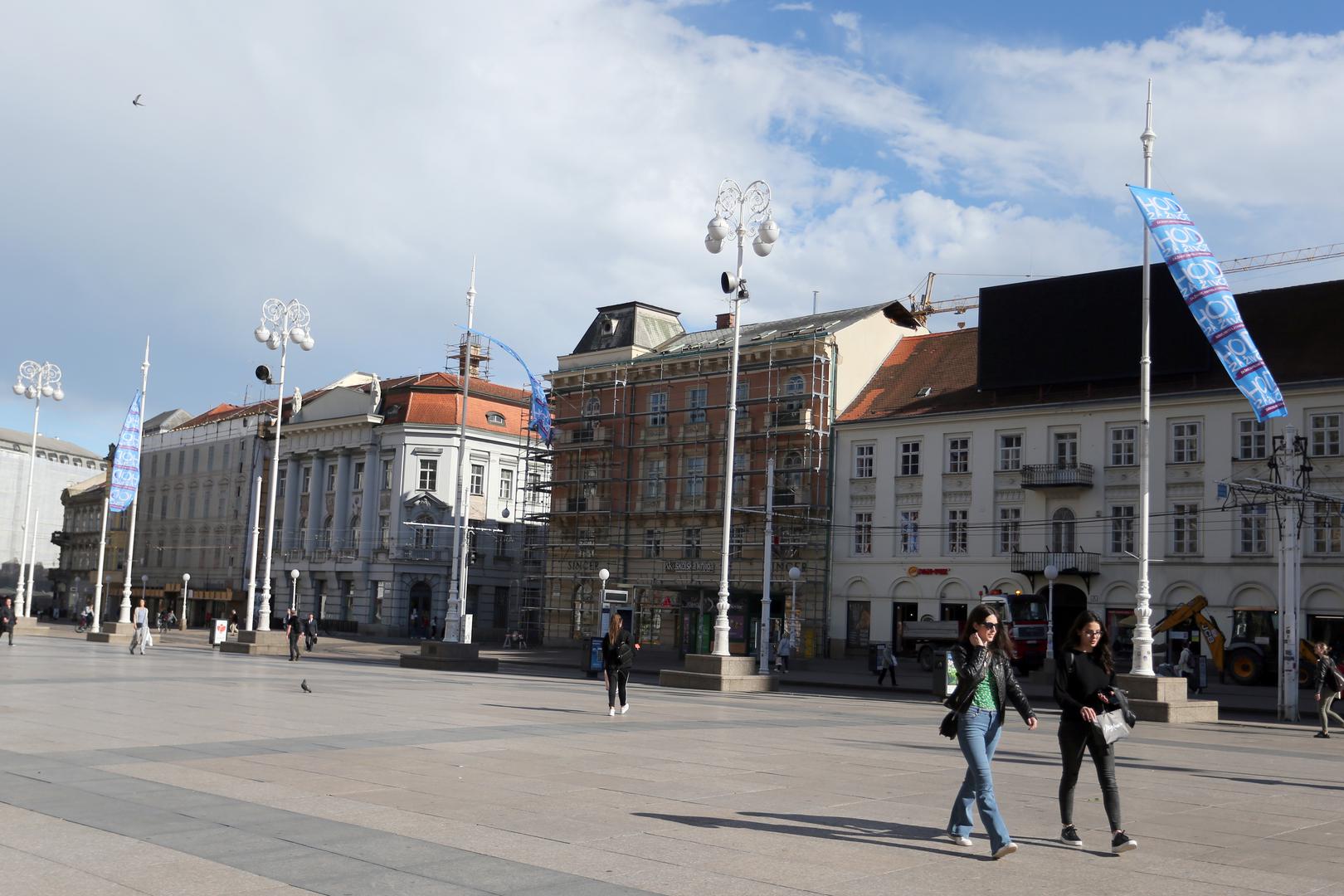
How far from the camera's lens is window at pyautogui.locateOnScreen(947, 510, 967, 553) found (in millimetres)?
53062

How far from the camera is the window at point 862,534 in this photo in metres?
56.1

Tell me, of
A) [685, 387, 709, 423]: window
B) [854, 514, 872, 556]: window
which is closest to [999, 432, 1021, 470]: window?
[854, 514, 872, 556]: window

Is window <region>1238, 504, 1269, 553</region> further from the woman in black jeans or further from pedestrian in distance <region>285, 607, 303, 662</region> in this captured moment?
the woman in black jeans

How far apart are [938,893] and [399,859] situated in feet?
10.9

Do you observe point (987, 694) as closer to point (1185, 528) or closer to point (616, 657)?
point (616, 657)

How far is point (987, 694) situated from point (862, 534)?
47765 mm

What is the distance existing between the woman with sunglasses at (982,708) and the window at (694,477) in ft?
170

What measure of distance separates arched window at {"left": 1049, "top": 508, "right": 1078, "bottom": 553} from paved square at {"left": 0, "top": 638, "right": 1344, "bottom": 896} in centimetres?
2953

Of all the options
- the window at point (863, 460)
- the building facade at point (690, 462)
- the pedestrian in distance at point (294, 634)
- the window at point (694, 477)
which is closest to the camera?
the pedestrian in distance at point (294, 634)

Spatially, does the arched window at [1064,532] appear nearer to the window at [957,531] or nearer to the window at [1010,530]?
the window at [1010,530]

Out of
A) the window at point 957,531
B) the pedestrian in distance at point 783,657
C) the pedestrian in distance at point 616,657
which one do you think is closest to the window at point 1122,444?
the window at point 957,531

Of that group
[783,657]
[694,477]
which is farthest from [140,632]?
[694,477]

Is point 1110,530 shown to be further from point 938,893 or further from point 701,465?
point 938,893

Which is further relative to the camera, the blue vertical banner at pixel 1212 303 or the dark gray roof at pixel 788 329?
the dark gray roof at pixel 788 329
